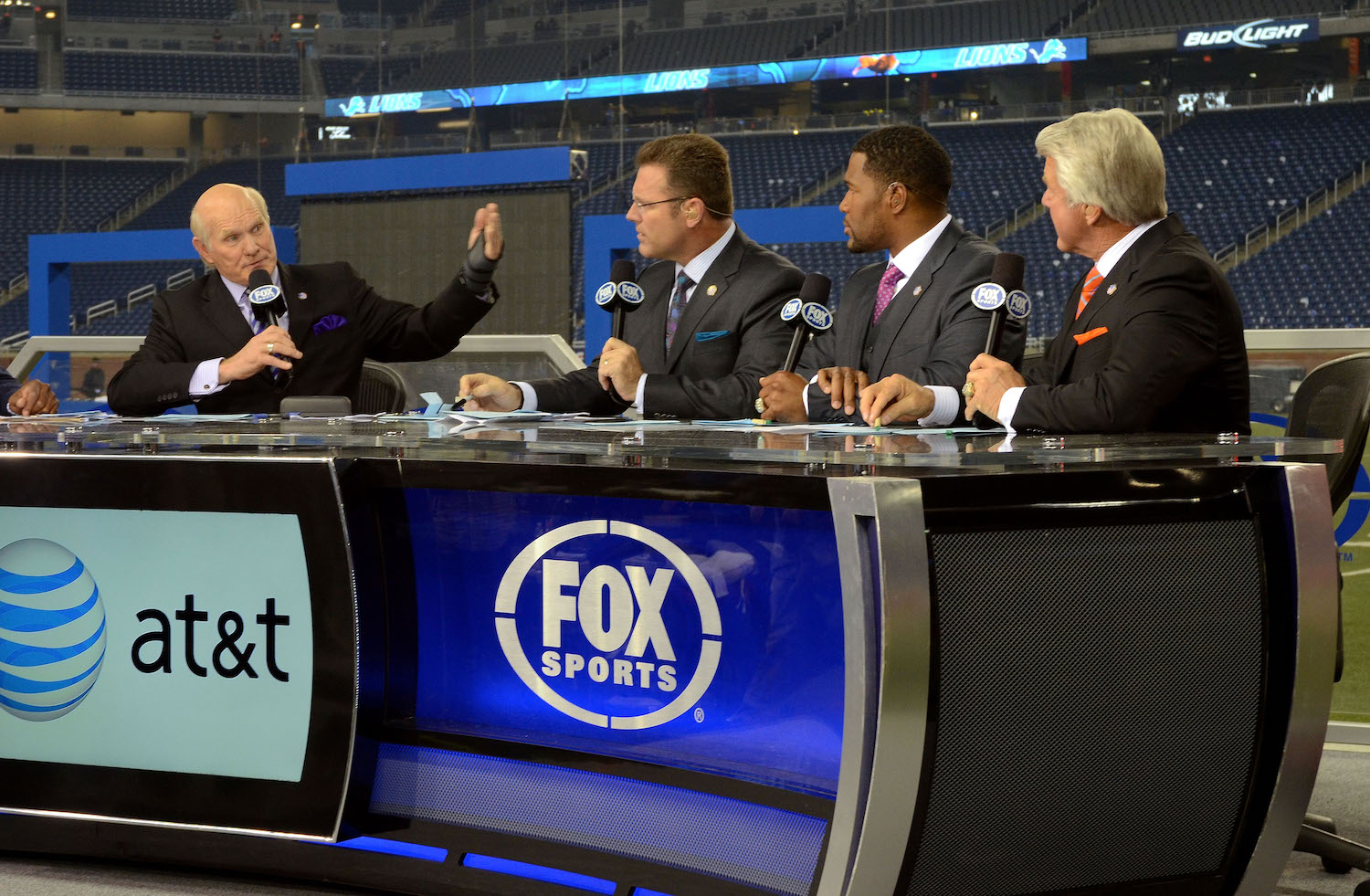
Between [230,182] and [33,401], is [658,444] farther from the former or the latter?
[230,182]

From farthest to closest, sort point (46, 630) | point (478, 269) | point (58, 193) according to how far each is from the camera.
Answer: point (58, 193)
point (478, 269)
point (46, 630)

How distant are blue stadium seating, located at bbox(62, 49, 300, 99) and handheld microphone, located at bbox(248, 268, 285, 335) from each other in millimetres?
9185

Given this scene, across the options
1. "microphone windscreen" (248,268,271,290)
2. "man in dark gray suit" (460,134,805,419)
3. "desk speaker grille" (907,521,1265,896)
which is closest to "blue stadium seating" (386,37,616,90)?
"man in dark gray suit" (460,134,805,419)

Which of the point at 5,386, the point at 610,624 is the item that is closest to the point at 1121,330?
the point at 610,624

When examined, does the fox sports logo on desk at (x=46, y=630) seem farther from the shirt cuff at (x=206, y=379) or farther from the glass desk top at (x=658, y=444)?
the shirt cuff at (x=206, y=379)

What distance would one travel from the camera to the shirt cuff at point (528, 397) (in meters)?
2.83

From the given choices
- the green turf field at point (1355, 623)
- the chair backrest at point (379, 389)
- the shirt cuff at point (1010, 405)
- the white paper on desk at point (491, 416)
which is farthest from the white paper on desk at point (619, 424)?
the green turf field at point (1355, 623)

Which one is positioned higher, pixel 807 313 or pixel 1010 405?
pixel 807 313

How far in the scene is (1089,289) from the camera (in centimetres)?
212

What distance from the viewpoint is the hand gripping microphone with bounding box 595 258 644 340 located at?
2383 millimetres

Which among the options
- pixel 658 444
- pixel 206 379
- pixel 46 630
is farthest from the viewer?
pixel 206 379

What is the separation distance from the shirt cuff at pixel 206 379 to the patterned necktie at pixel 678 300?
89 centimetres

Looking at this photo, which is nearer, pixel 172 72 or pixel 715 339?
pixel 715 339

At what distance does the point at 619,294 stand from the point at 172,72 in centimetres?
1065
